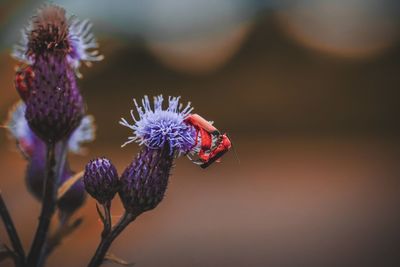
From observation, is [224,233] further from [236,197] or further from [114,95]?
[114,95]

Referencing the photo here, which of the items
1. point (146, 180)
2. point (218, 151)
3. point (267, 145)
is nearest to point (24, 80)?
point (146, 180)

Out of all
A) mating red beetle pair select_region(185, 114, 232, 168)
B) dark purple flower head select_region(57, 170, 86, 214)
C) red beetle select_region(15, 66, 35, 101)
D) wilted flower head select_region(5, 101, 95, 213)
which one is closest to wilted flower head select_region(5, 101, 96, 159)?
Answer: wilted flower head select_region(5, 101, 95, 213)

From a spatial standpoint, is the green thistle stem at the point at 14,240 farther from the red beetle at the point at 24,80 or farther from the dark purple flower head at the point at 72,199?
the dark purple flower head at the point at 72,199

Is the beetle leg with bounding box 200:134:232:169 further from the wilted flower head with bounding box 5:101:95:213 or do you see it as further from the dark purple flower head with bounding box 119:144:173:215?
the wilted flower head with bounding box 5:101:95:213

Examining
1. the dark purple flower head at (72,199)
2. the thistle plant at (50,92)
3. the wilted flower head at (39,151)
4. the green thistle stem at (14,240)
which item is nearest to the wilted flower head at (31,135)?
the wilted flower head at (39,151)

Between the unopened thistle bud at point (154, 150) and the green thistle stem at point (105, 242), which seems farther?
the unopened thistle bud at point (154, 150)

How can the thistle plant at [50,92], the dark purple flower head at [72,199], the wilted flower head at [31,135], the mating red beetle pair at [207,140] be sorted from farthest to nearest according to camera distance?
1. the wilted flower head at [31,135]
2. the dark purple flower head at [72,199]
3. the mating red beetle pair at [207,140]
4. the thistle plant at [50,92]

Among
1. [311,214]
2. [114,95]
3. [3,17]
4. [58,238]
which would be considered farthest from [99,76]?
[58,238]
